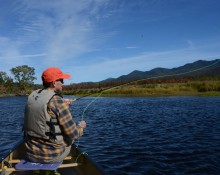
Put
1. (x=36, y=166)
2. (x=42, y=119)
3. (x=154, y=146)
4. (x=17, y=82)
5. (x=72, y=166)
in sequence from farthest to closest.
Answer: (x=17, y=82) → (x=154, y=146) → (x=72, y=166) → (x=36, y=166) → (x=42, y=119)

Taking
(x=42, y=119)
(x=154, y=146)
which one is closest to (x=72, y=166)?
(x=42, y=119)

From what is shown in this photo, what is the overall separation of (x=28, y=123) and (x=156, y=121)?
Answer: 16666mm

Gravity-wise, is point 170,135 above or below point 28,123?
below

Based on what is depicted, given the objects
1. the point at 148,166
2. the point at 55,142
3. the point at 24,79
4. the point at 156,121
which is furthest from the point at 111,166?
the point at 24,79

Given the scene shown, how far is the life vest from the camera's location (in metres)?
5.28

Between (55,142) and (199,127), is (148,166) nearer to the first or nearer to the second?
(55,142)

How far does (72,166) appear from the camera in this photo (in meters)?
7.92

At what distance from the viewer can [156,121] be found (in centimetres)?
2123

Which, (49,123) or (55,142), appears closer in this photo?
(49,123)

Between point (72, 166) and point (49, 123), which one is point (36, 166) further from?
point (72, 166)

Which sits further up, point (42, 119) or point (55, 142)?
point (42, 119)

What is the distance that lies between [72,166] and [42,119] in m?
3.08

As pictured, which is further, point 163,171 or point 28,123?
point 163,171

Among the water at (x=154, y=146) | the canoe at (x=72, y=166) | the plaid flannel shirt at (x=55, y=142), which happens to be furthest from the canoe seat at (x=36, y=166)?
the water at (x=154, y=146)
